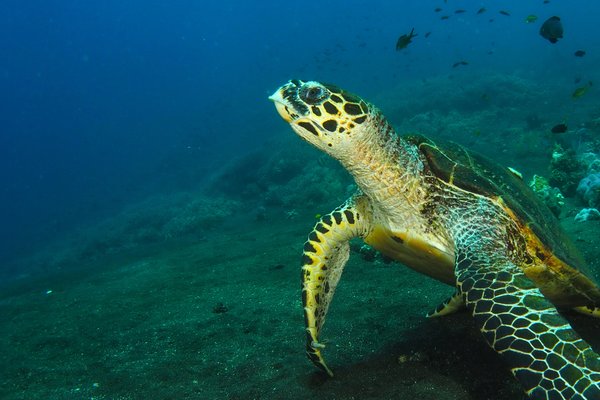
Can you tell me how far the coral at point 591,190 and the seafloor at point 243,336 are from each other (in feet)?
1.35

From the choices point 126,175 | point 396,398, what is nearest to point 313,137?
point 396,398

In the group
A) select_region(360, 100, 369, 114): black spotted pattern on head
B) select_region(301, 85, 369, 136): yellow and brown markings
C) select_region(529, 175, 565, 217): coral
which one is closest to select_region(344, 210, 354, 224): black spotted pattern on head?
select_region(301, 85, 369, 136): yellow and brown markings

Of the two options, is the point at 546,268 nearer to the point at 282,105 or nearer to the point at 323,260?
the point at 323,260

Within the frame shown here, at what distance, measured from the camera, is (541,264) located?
298 centimetres

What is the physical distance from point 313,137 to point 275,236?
24.5 ft

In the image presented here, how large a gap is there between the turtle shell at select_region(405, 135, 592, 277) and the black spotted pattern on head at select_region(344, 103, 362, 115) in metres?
0.93

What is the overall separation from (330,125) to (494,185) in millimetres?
1534

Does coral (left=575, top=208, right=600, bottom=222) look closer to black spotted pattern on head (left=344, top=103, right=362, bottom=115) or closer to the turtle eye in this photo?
black spotted pattern on head (left=344, top=103, right=362, bottom=115)

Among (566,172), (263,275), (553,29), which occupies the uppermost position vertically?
(553,29)

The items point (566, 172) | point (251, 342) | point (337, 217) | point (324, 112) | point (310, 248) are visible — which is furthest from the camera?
point (566, 172)

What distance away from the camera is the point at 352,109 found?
2.82m

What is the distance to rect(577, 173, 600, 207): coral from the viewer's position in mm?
7389

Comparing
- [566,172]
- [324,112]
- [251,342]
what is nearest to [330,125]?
[324,112]

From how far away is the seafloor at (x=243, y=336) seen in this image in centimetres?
271
